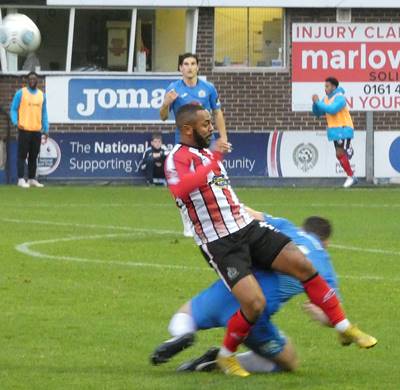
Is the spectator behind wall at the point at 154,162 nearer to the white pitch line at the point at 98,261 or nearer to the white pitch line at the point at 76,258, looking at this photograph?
the white pitch line at the point at 76,258

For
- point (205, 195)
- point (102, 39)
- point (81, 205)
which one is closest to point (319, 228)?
point (205, 195)

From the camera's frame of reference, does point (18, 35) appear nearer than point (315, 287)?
No

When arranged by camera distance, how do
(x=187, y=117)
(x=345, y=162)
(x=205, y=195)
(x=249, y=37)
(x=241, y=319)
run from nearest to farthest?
(x=241, y=319)
(x=205, y=195)
(x=187, y=117)
(x=345, y=162)
(x=249, y=37)

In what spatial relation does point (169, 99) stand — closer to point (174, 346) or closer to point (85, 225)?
point (85, 225)

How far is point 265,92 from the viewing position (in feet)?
106

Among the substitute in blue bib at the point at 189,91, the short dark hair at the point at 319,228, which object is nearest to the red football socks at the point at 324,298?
the short dark hair at the point at 319,228

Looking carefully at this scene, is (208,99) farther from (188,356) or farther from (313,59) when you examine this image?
(313,59)

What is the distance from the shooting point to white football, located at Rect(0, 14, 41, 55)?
1123 inches

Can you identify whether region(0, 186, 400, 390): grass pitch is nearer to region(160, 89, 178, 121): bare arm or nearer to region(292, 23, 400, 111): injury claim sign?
region(160, 89, 178, 121): bare arm

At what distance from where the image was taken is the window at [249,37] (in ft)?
105

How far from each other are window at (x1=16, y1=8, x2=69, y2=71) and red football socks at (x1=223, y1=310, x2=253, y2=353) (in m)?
23.2

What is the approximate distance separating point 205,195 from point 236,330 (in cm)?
83

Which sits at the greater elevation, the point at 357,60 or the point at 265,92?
the point at 357,60

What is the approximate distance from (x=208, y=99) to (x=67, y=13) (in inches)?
609
